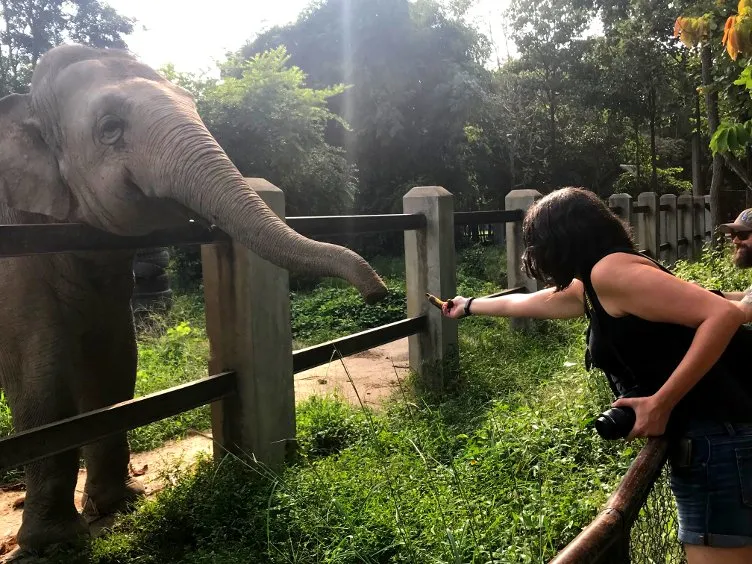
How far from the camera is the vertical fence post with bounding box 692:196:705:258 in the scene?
1455cm

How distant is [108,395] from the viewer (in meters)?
3.52

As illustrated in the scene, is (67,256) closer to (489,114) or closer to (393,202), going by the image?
(393,202)

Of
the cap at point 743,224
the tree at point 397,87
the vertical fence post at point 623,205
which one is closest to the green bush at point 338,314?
the vertical fence post at point 623,205

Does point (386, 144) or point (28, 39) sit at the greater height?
point (28, 39)

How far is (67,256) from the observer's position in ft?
10.3

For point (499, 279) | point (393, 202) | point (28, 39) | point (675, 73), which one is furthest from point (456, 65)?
point (28, 39)

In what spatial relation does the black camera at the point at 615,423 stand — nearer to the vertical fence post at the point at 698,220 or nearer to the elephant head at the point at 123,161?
the elephant head at the point at 123,161

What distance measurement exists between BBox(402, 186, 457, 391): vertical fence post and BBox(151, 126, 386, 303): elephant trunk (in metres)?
2.53

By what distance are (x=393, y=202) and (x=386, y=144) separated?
1.88 metres

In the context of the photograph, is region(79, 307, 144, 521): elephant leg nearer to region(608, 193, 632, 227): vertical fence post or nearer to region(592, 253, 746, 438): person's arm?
region(592, 253, 746, 438): person's arm

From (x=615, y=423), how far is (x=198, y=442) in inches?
139

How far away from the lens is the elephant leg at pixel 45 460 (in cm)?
296

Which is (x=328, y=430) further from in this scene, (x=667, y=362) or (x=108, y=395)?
(x=667, y=362)

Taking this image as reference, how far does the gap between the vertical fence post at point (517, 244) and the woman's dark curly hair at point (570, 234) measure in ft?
15.9
